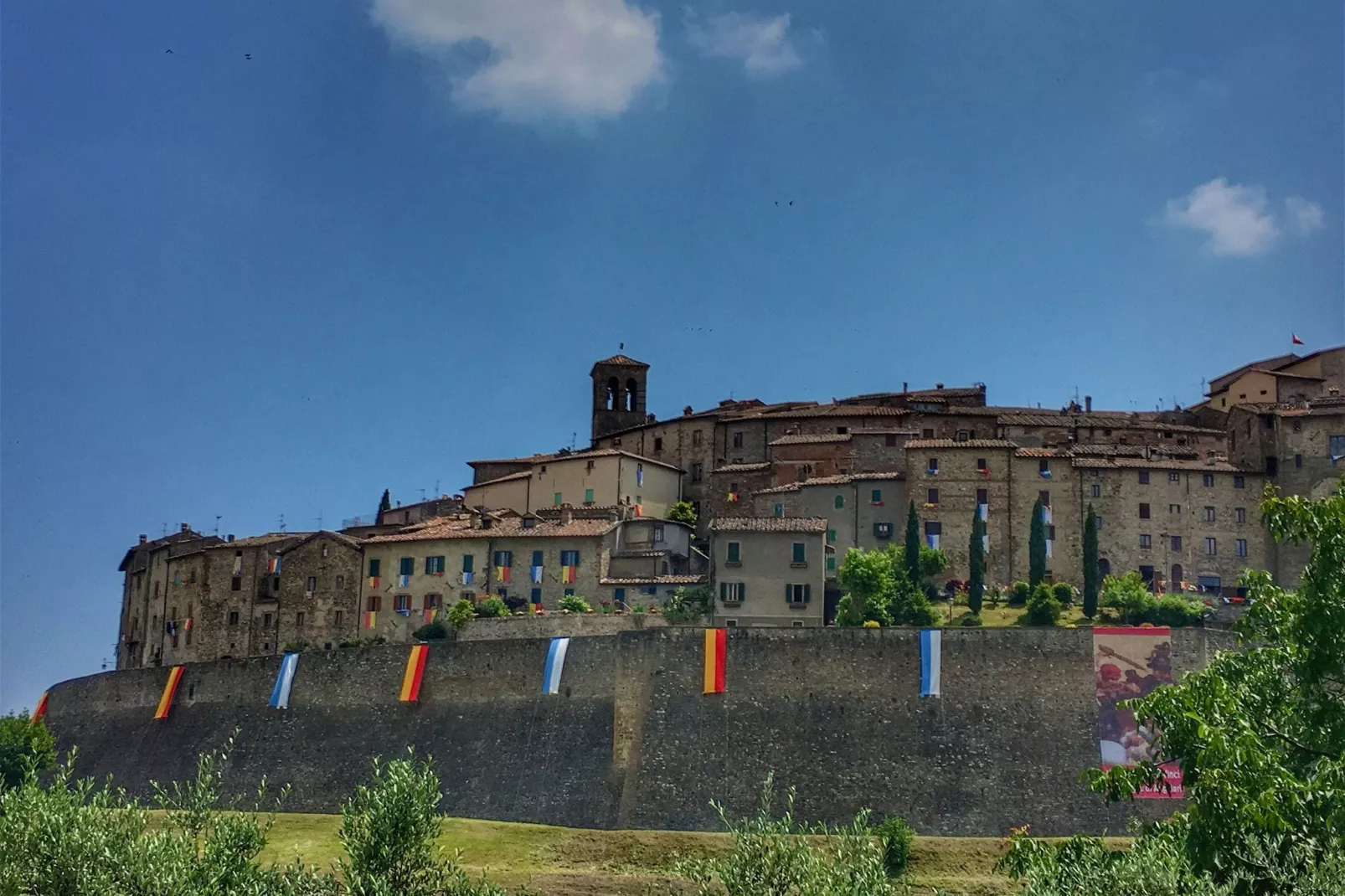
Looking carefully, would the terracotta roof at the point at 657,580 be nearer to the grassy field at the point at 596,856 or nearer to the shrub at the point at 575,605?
the shrub at the point at 575,605

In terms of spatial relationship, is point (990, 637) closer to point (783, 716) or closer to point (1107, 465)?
point (783, 716)

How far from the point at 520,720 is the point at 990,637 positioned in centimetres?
1702

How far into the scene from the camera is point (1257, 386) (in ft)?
290

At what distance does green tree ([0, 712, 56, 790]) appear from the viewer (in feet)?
218

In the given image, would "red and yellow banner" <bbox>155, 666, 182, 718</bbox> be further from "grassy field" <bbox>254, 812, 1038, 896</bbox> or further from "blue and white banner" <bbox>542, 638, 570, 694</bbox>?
"blue and white banner" <bbox>542, 638, 570, 694</bbox>

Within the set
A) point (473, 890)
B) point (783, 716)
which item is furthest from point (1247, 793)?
point (783, 716)

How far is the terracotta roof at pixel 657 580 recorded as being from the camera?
232ft

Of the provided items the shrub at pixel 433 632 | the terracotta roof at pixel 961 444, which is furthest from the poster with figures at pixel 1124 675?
the shrub at pixel 433 632

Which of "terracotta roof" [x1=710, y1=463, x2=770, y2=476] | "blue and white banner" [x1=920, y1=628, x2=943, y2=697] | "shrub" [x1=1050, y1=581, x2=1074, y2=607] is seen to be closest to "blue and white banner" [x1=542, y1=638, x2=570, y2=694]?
"blue and white banner" [x1=920, y1=628, x2=943, y2=697]

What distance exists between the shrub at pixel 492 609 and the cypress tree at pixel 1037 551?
76.3ft

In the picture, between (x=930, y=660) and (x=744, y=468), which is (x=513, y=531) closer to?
(x=744, y=468)

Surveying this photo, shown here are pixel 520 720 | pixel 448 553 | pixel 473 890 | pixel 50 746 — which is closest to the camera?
pixel 473 890

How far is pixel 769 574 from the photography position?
218 feet

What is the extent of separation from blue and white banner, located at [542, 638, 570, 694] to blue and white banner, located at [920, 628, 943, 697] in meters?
13.1
